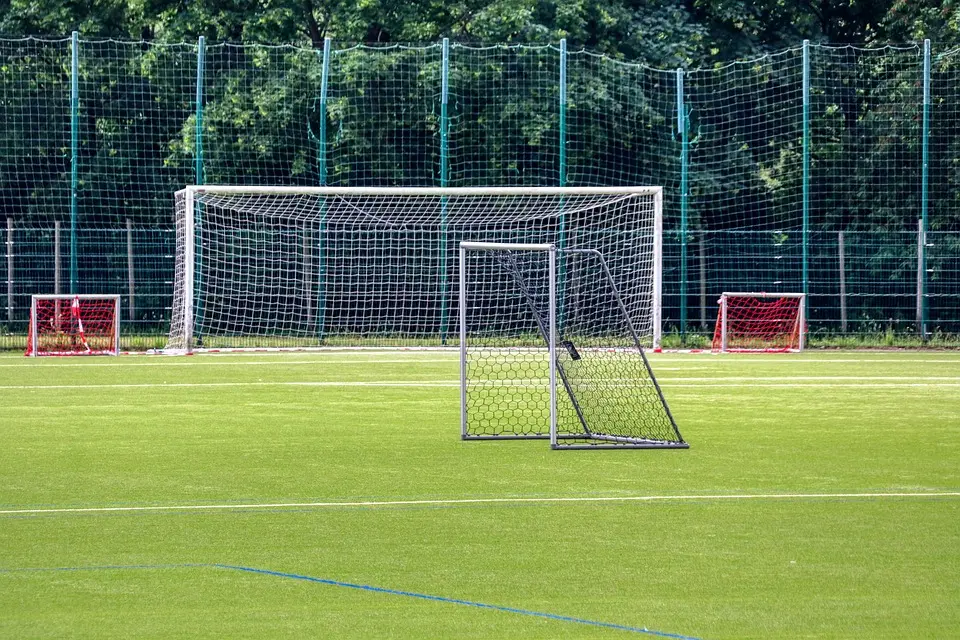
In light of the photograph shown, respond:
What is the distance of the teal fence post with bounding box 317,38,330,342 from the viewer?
77.2 feet

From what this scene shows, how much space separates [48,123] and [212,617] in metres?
21.4

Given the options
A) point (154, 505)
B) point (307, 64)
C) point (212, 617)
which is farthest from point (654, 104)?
point (212, 617)

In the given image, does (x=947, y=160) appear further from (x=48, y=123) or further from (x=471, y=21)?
(x=48, y=123)

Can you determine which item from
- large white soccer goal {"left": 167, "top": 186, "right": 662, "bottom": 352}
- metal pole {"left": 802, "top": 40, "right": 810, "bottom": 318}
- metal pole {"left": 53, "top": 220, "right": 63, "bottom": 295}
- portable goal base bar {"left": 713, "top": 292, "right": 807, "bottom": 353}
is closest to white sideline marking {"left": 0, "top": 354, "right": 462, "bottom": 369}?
large white soccer goal {"left": 167, "top": 186, "right": 662, "bottom": 352}

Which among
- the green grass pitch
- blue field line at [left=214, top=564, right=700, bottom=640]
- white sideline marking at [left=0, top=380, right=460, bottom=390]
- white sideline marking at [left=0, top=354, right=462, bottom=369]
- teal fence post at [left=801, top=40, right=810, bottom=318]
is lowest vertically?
blue field line at [left=214, top=564, right=700, bottom=640]

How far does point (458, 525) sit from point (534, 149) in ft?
64.8

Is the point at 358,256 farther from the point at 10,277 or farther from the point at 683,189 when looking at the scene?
the point at 683,189

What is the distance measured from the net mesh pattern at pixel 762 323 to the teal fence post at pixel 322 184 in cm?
630

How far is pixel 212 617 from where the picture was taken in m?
4.94

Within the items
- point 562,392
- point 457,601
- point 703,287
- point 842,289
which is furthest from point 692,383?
point 457,601

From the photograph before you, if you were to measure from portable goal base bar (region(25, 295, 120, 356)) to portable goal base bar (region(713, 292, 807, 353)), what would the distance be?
30.8 ft

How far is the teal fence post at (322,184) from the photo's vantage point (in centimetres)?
2353

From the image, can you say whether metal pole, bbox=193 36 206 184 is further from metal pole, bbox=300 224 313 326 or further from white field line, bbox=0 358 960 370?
white field line, bbox=0 358 960 370

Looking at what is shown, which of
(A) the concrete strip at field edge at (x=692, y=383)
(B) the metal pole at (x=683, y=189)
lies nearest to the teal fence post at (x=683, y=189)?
(B) the metal pole at (x=683, y=189)
